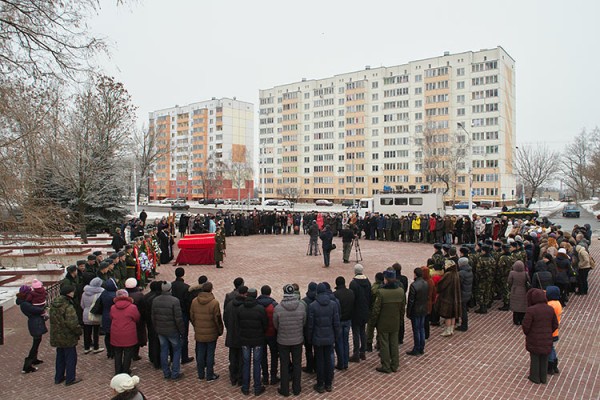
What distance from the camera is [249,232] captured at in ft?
98.5

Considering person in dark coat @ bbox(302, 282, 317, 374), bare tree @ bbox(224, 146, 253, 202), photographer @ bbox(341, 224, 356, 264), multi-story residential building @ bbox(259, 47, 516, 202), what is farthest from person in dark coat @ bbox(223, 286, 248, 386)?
bare tree @ bbox(224, 146, 253, 202)

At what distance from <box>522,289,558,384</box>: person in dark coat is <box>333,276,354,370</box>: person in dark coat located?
2.83 metres

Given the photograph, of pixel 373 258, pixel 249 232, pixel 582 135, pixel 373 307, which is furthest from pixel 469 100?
pixel 373 307

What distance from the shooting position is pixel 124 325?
6871 millimetres

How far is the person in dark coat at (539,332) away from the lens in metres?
6.75

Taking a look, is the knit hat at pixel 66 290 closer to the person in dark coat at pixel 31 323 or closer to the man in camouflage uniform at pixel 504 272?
the person in dark coat at pixel 31 323

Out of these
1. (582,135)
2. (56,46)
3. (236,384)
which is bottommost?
(236,384)

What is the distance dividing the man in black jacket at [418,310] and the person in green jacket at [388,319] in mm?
672

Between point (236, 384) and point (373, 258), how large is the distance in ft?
43.9

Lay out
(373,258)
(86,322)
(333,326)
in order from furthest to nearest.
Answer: (373,258)
(86,322)
(333,326)

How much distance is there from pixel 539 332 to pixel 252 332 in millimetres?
4562

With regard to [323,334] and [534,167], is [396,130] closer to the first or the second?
[534,167]

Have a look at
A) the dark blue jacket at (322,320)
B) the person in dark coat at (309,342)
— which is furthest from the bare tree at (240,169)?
the dark blue jacket at (322,320)

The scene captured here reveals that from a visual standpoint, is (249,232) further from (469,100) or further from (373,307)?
(469,100)
